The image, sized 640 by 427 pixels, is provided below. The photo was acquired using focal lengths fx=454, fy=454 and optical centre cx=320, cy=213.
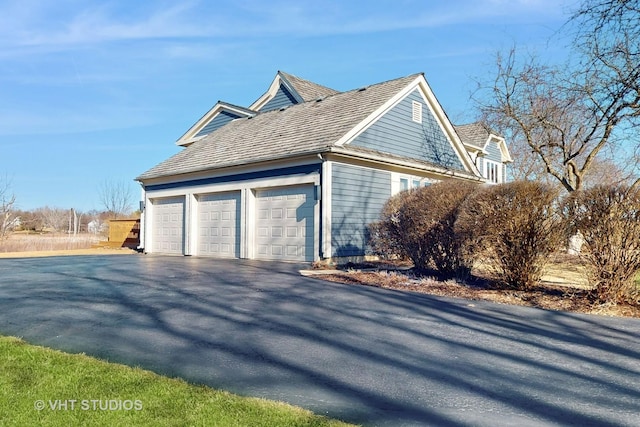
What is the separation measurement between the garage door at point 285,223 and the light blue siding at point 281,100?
31.0ft

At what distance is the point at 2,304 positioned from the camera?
24.4 ft

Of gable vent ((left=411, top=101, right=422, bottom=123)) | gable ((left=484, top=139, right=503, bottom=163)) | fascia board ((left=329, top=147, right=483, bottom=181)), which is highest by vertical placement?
gable ((left=484, top=139, right=503, bottom=163))

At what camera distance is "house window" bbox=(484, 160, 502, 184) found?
29394 millimetres

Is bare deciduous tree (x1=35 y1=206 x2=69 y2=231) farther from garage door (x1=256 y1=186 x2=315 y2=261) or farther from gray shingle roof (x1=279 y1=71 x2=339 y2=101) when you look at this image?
garage door (x1=256 y1=186 x2=315 y2=261)

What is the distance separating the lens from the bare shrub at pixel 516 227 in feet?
26.3

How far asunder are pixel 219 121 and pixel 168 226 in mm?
8394

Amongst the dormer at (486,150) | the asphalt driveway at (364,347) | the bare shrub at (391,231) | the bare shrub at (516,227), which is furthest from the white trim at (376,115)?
the dormer at (486,150)

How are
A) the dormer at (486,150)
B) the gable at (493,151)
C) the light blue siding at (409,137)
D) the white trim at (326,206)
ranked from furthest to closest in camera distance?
the gable at (493,151) → the dormer at (486,150) → the light blue siding at (409,137) → the white trim at (326,206)

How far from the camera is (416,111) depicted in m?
17.5

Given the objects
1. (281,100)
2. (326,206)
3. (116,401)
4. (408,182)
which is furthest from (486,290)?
(281,100)

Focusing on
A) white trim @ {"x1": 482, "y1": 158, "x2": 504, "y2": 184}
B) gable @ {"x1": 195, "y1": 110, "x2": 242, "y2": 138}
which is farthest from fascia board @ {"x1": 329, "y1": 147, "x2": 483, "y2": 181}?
gable @ {"x1": 195, "y1": 110, "x2": 242, "y2": 138}

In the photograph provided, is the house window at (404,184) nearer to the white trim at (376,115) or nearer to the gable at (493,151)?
the white trim at (376,115)

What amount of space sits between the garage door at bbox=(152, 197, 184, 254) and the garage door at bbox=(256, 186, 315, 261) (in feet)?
15.5

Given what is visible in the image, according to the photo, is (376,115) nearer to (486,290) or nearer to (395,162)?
(395,162)
